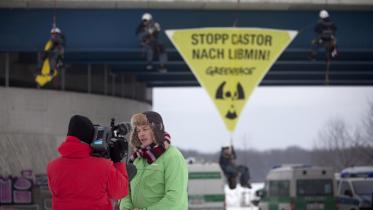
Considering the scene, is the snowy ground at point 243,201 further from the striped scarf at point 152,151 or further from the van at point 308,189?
the striped scarf at point 152,151

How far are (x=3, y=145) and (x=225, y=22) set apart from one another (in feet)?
25.0

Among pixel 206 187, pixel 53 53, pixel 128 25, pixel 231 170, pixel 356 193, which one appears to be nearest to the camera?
pixel 53 53

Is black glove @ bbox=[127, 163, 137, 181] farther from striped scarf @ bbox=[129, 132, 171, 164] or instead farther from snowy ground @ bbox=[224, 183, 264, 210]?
snowy ground @ bbox=[224, 183, 264, 210]

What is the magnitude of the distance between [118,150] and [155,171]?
0.33 meters

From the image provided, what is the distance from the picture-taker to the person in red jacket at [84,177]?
5867mm

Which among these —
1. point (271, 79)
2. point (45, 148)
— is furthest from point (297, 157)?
point (45, 148)

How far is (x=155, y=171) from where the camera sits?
19.3 feet

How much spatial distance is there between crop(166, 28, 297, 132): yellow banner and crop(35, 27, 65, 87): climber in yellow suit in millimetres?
2983

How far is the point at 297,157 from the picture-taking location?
587ft

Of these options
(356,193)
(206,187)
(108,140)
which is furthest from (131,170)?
(356,193)

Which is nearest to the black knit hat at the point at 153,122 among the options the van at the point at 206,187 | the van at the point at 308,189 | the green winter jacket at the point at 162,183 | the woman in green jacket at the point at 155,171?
the woman in green jacket at the point at 155,171

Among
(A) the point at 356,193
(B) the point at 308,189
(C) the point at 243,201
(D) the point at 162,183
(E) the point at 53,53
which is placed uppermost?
(E) the point at 53,53

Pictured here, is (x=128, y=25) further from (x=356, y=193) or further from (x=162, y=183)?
(x=162, y=183)

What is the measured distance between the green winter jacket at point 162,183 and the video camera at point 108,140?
0.23 metres
